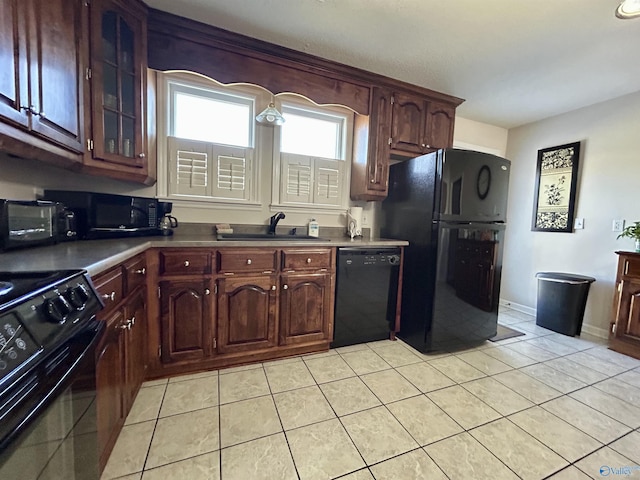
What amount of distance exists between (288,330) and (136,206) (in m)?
1.38

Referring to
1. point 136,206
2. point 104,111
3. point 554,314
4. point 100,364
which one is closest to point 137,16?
point 104,111

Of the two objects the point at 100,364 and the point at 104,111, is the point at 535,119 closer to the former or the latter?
the point at 104,111

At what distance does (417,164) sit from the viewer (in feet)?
7.99

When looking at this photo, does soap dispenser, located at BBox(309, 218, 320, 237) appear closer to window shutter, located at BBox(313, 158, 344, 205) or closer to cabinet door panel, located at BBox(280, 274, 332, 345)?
window shutter, located at BBox(313, 158, 344, 205)

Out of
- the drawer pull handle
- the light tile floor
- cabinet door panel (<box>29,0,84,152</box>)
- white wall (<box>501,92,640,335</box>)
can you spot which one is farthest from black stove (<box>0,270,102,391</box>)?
white wall (<box>501,92,640,335</box>)

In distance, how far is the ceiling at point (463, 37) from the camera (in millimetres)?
1709

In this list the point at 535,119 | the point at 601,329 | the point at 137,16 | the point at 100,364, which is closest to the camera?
the point at 100,364

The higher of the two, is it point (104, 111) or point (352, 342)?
point (104, 111)

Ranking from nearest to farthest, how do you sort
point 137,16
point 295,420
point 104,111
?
point 295,420 < point 104,111 < point 137,16

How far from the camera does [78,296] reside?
2.63 feet

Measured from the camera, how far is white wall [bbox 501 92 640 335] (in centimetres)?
266

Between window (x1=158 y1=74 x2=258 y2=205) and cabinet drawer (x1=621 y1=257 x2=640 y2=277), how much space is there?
3315 mm

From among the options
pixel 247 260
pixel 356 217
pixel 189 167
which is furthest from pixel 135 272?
pixel 356 217

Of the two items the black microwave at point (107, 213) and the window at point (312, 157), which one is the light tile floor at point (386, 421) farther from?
the window at point (312, 157)
